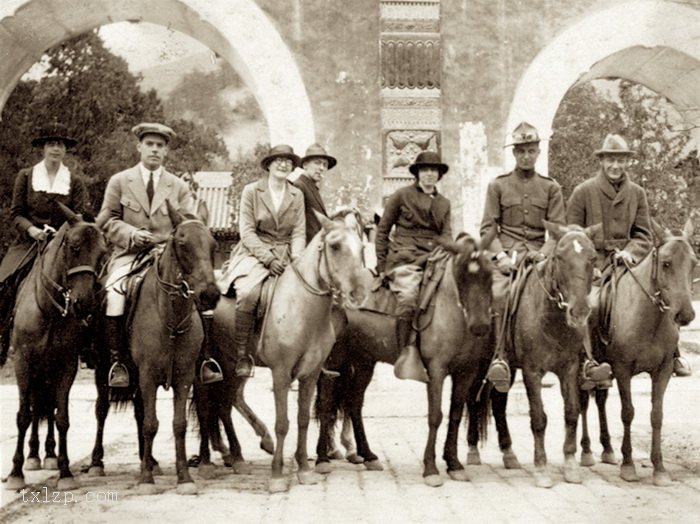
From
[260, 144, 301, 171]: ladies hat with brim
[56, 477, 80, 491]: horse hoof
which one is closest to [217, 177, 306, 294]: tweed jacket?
[260, 144, 301, 171]: ladies hat with brim

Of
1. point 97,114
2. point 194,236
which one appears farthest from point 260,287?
point 97,114

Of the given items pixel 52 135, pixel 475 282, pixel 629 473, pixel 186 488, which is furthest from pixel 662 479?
pixel 52 135

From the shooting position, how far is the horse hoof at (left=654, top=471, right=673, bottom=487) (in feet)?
25.9

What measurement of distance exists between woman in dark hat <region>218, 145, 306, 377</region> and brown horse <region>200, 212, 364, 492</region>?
36 cm

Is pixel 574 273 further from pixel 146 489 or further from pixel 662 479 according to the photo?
pixel 146 489

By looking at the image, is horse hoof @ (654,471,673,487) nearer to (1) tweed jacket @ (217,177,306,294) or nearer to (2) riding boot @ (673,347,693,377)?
(2) riding boot @ (673,347,693,377)

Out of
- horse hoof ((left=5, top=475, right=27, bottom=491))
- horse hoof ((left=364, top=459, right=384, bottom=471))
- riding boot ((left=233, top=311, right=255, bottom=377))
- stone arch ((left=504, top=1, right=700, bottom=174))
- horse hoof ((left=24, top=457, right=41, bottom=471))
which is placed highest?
stone arch ((left=504, top=1, right=700, bottom=174))

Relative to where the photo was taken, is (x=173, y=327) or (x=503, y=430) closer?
(x=173, y=327)

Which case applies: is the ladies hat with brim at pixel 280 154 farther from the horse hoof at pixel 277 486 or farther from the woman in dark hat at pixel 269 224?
the horse hoof at pixel 277 486

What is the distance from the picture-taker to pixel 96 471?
8.56 metres

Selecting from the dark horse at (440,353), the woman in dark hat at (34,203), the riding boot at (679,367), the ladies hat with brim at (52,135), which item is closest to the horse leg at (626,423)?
the riding boot at (679,367)

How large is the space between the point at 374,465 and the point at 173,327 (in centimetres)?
222

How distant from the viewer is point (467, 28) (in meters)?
12.3

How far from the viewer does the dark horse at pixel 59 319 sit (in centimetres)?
786
